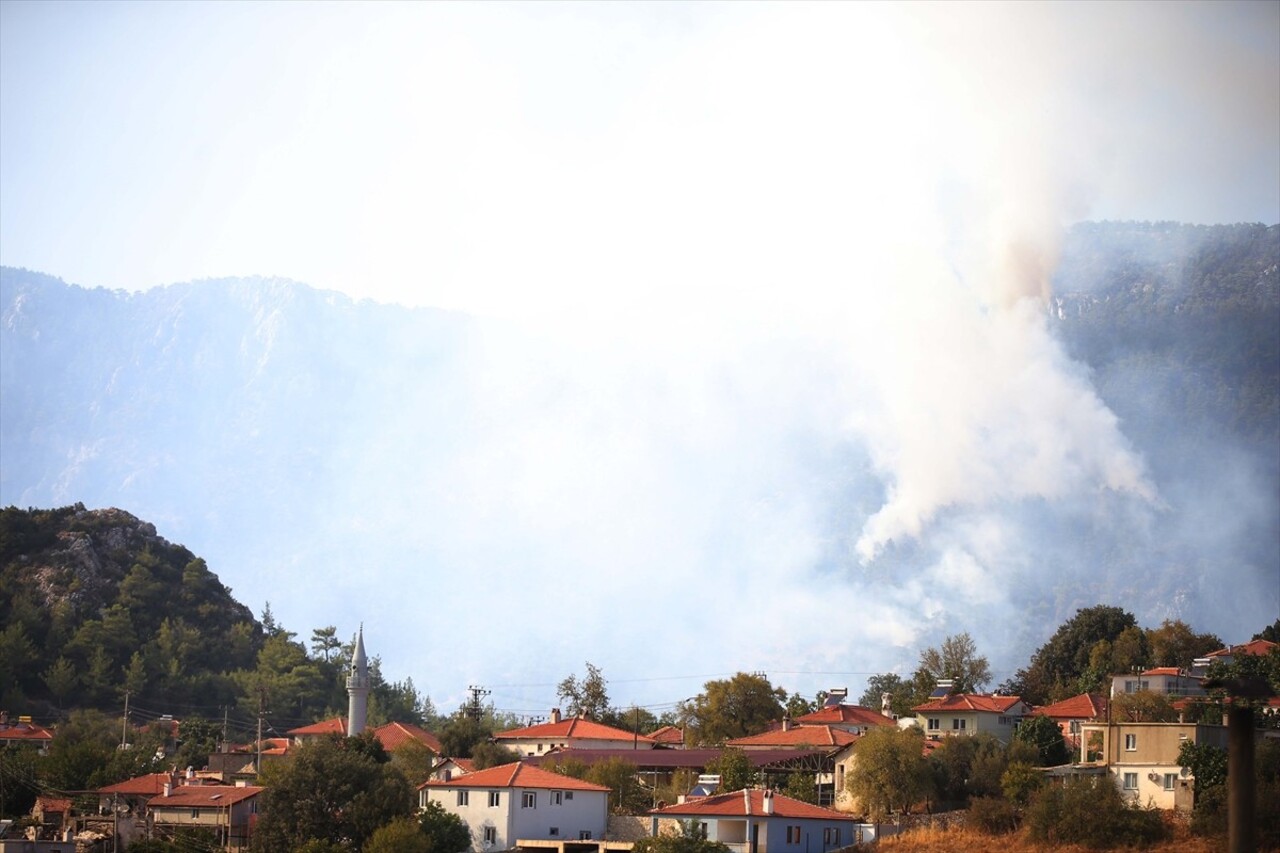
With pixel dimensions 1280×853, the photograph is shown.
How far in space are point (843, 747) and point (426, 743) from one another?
28713mm

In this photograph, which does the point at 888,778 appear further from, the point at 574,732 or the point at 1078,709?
the point at 574,732

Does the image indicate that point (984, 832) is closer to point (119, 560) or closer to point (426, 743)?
point (426, 743)

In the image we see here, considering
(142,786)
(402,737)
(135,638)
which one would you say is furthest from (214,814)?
(135,638)

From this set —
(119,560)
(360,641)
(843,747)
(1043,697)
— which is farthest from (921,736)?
(119,560)

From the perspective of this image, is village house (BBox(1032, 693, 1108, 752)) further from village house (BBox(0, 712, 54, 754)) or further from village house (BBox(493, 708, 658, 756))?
village house (BBox(0, 712, 54, 754))

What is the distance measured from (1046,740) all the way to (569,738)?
2863 cm

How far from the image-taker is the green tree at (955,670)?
11319cm

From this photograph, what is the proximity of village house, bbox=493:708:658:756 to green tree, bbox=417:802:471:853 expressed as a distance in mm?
22084

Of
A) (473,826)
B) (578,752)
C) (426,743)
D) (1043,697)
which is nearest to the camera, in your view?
(473,826)

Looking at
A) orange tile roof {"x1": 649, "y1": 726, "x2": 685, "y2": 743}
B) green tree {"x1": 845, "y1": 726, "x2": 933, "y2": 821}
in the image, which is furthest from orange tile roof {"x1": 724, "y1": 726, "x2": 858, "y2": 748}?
orange tile roof {"x1": 649, "y1": 726, "x2": 685, "y2": 743}

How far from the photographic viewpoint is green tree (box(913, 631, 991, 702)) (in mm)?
113194

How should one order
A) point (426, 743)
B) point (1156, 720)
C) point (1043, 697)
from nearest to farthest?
point (1156, 720)
point (426, 743)
point (1043, 697)

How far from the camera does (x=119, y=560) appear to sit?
16162 cm

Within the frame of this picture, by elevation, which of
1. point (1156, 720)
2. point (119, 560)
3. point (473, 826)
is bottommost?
point (473, 826)
